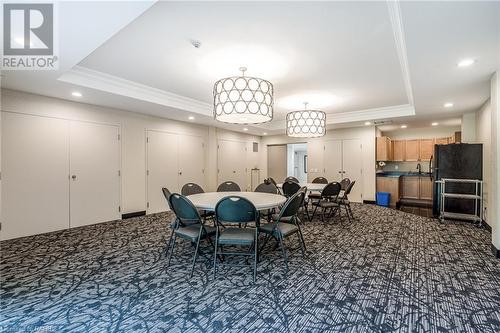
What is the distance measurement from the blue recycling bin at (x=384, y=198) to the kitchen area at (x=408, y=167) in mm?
147

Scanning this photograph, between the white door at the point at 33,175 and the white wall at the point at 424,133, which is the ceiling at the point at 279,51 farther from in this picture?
the white wall at the point at 424,133

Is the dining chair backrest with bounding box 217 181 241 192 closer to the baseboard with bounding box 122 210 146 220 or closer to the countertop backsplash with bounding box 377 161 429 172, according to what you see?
the baseboard with bounding box 122 210 146 220

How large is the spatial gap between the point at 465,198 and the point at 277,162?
5837mm

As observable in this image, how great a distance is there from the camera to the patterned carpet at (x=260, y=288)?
1.95 meters

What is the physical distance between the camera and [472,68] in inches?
132

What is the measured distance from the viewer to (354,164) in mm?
7914

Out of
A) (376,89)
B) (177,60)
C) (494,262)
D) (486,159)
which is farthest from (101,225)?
(486,159)

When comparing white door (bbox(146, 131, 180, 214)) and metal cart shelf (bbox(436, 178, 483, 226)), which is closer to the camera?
metal cart shelf (bbox(436, 178, 483, 226))

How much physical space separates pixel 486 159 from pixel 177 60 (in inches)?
233

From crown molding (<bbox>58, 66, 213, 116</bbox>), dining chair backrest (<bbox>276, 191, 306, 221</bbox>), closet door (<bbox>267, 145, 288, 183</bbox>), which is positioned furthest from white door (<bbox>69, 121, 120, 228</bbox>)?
closet door (<bbox>267, 145, 288, 183</bbox>)

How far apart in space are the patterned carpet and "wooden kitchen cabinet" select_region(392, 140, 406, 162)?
5.03 meters

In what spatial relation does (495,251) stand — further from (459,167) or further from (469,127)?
(469,127)

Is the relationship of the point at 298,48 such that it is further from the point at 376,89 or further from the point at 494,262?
the point at 494,262

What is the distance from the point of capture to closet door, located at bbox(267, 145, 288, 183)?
32.1 ft
